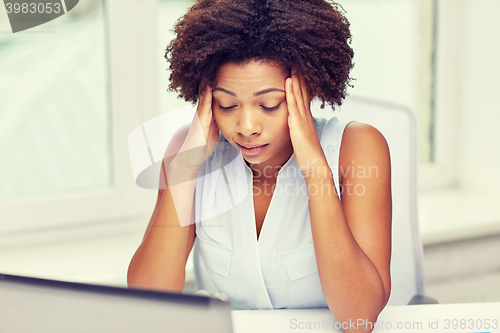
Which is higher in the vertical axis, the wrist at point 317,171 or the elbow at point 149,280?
the wrist at point 317,171

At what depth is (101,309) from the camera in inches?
12.1

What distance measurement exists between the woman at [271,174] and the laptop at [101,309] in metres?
0.37

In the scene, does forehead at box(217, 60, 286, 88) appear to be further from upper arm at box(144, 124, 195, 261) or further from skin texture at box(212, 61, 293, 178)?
upper arm at box(144, 124, 195, 261)

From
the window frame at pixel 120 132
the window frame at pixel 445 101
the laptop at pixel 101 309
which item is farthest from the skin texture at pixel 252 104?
the window frame at pixel 445 101

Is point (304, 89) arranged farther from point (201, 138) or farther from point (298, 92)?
point (201, 138)

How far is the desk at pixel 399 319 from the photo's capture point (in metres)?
0.61

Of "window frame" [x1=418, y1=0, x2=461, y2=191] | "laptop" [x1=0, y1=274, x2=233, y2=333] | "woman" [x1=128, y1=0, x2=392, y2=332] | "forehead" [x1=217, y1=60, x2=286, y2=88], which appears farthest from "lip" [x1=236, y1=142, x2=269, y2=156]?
"window frame" [x1=418, y1=0, x2=461, y2=191]

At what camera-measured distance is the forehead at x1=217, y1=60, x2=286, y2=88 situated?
61 centimetres

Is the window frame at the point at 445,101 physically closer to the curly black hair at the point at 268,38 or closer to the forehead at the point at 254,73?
the curly black hair at the point at 268,38

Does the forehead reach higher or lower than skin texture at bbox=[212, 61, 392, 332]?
higher

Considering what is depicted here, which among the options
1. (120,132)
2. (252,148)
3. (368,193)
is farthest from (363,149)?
(120,132)

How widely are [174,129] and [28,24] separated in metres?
0.35

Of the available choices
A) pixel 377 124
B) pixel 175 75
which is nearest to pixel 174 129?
pixel 175 75

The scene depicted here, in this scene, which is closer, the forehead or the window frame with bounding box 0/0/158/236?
the forehead
